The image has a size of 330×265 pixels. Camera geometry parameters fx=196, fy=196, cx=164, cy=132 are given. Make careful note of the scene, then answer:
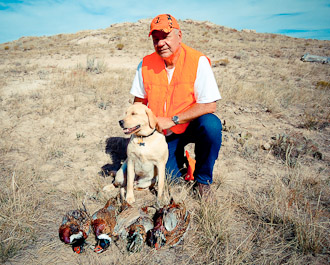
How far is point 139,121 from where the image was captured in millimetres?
2320

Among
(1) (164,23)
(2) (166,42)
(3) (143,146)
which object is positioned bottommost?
(3) (143,146)

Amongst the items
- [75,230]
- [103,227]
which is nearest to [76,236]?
[75,230]

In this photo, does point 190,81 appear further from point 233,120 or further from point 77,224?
point 233,120

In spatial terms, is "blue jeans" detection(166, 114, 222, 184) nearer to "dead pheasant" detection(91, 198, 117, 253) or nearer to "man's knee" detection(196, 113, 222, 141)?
"man's knee" detection(196, 113, 222, 141)

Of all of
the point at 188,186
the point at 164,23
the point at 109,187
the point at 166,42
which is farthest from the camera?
the point at 188,186

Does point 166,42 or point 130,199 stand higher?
point 166,42

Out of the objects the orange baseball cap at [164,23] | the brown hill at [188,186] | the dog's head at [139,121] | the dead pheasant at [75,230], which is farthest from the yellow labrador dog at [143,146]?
the orange baseball cap at [164,23]

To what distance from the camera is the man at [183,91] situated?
→ 2461 millimetres

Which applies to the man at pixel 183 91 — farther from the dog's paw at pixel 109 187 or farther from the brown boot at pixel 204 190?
the dog's paw at pixel 109 187

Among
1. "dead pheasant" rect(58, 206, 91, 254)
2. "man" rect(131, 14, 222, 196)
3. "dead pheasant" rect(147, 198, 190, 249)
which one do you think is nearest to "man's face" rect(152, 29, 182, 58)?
"man" rect(131, 14, 222, 196)

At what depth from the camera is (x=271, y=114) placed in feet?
17.1

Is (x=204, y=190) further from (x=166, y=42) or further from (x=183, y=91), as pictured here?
(x=166, y=42)

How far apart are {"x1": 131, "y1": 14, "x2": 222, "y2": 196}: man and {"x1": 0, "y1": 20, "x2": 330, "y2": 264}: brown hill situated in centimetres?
60

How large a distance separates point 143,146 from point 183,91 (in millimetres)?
874
